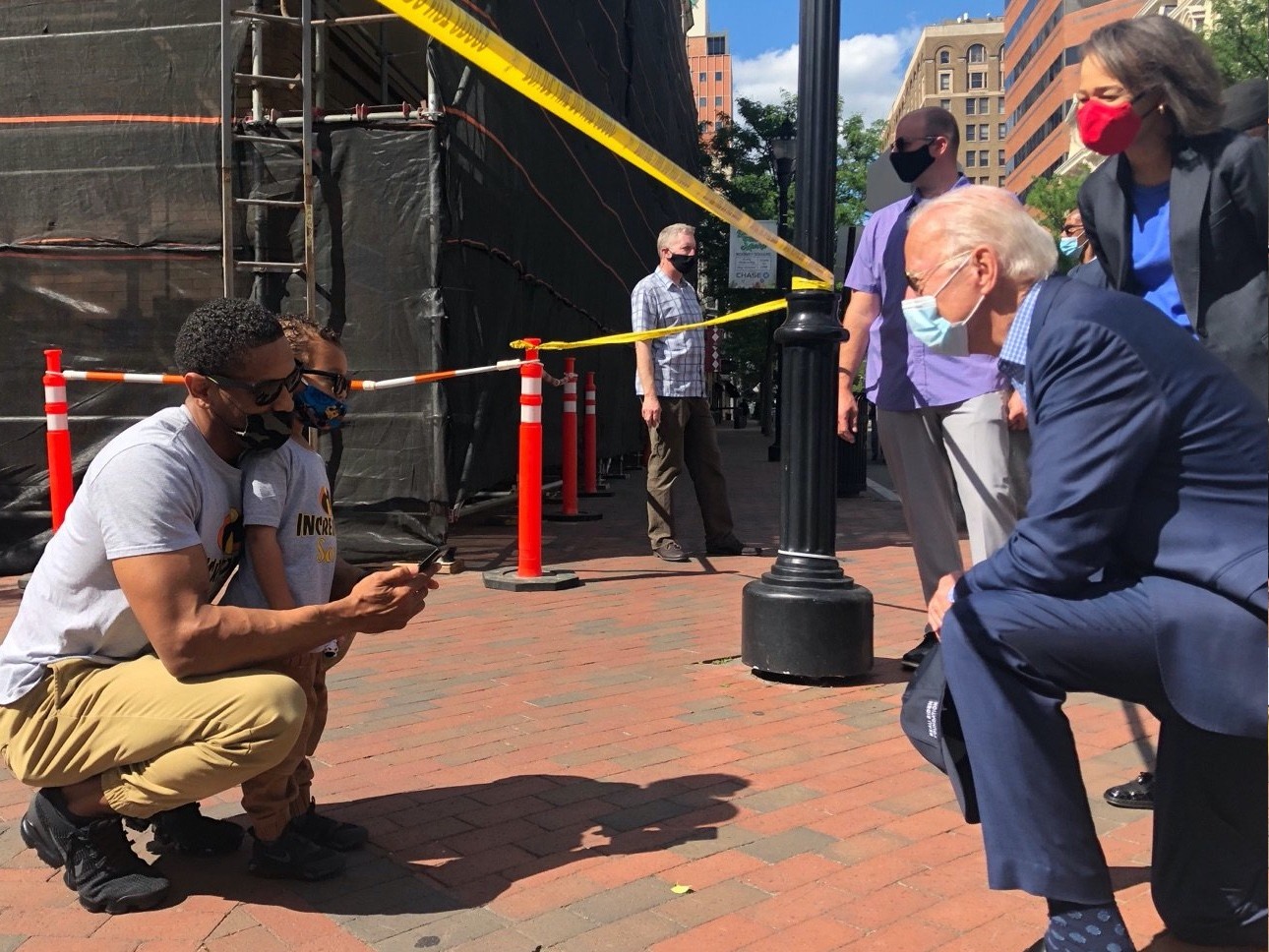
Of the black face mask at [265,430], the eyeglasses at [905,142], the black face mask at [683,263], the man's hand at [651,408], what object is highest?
the eyeglasses at [905,142]

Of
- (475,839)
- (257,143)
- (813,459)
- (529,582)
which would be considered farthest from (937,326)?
(257,143)

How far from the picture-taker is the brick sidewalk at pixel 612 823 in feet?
8.27

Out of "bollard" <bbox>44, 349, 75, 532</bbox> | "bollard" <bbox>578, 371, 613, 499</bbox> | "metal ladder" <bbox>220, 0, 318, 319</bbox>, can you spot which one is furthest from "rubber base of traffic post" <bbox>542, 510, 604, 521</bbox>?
"bollard" <bbox>44, 349, 75, 532</bbox>

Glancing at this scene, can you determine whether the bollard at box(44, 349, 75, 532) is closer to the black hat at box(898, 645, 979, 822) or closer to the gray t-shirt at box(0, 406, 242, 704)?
the gray t-shirt at box(0, 406, 242, 704)

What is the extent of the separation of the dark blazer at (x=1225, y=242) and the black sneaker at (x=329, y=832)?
231 centimetres

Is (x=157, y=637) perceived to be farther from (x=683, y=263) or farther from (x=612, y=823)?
(x=683, y=263)

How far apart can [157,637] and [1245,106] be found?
261 centimetres

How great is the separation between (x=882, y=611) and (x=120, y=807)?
4.14 metres

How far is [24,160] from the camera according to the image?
734 cm

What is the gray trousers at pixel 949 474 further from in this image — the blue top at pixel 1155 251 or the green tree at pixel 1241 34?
the green tree at pixel 1241 34

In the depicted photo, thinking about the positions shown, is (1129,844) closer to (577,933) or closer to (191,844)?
(577,933)

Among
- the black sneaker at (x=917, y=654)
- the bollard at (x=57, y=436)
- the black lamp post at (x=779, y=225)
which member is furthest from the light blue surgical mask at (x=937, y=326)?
the black lamp post at (x=779, y=225)

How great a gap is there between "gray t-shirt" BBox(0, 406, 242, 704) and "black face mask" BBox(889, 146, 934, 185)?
2.81 meters

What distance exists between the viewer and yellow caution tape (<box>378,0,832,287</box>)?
7.50ft
